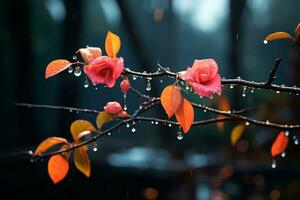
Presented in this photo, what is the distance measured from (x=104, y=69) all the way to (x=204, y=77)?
0.45 feet

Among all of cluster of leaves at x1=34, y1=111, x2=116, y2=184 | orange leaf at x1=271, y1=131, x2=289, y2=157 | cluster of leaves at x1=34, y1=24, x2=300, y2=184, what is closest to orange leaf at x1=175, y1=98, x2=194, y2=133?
cluster of leaves at x1=34, y1=24, x2=300, y2=184

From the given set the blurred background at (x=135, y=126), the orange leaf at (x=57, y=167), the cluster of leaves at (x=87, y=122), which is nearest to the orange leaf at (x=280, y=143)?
the cluster of leaves at (x=87, y=122)

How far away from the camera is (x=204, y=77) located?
1.85 feet

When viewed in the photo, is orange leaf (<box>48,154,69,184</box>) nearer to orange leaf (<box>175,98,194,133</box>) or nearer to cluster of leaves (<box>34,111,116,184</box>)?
cluster of leaves (<box>34,111,116,184</box>)

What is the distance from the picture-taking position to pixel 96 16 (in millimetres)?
4875

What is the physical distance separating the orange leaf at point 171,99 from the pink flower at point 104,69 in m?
0.07

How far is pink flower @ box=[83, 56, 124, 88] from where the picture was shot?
588mm

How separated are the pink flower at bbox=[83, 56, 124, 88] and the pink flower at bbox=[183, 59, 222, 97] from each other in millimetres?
93

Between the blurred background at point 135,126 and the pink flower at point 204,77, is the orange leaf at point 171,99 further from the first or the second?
the blurred background at point 135,126

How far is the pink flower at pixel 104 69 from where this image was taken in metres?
0.59

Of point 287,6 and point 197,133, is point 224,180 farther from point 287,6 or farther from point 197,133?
point 287,6

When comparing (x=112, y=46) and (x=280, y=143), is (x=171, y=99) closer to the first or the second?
(x=112, y=46)

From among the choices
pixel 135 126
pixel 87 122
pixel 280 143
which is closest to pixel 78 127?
pixel 87 122

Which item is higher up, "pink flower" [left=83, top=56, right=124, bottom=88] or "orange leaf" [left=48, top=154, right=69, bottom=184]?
"pink flower" [left=83, top=56, right=124, bottom=88]
